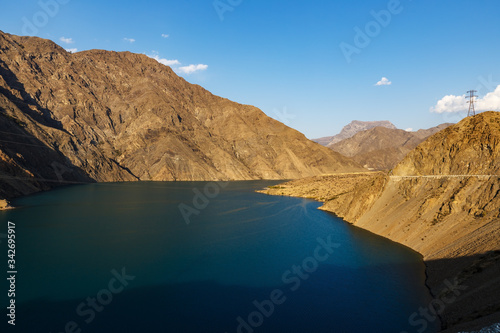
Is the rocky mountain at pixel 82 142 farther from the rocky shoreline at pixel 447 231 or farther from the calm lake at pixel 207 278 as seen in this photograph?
the rocky shoreline at pixel 447 231

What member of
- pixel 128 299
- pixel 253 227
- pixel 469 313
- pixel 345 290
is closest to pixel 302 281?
pixel 345 290

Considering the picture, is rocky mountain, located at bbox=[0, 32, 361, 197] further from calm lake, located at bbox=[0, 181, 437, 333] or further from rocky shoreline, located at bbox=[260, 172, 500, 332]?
rocky shoreline, located at bbox=[260, 172, 500, 332]

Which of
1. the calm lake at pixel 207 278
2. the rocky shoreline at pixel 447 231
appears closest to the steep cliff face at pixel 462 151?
the rocky shoreline at pixel 447 231

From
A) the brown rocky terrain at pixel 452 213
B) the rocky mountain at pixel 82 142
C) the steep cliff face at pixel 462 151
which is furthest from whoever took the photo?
the rocky mountain at pixel 82 142

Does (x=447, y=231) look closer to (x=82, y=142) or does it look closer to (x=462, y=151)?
(x=462, y=151)

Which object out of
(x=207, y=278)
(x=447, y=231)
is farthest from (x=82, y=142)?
(x=447, y=231)

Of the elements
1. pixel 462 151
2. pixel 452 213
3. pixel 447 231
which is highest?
pixel 462 151

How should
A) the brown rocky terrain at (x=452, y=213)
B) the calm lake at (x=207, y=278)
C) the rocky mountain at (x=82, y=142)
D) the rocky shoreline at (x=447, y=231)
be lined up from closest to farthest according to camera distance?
the rocky shoreline at (x=447, y=231)
the calm lake at (x=207, y=278)
the brown rocky terrain at (x=452, y=213)
the rocky mountain at (x=82, y=142)
